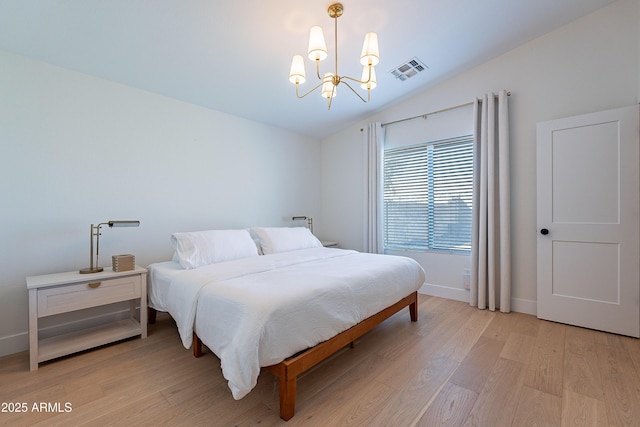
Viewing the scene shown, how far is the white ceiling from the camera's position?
2031 mm

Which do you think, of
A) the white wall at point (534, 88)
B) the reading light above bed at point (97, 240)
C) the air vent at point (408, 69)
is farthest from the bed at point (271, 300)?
the air vent at point (408, 69)

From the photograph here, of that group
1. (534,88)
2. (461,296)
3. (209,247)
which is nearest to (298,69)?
(209,247)

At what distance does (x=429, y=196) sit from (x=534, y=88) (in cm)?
157

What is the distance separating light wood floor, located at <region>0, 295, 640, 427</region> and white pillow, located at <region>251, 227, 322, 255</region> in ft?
4.31

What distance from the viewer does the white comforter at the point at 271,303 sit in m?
1.46

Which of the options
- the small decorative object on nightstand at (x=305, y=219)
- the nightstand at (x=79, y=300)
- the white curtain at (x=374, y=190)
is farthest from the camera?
the small decorative object on nightstand at (x=305, y=219)

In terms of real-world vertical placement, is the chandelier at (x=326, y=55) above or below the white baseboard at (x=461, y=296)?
above

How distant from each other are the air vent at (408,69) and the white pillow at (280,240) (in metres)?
2.24

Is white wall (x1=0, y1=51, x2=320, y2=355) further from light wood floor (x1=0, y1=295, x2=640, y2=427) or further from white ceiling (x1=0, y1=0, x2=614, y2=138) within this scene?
light wood floor (x1=0, y1=295, x2=640, y2=427)

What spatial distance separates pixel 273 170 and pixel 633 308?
13.5ft

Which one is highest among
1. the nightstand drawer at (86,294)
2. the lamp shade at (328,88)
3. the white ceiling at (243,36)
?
the white ceiling at (243,36)

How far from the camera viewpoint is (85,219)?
2.52m

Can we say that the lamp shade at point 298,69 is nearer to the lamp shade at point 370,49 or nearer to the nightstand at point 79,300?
the lamp shade at point 370,49

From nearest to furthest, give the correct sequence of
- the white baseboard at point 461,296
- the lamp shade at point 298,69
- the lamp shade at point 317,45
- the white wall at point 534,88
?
the lamp shade at point 317,45, the lamp shade at point 298,69, the white wall at point 534,88, the white baseboard at point 461,296
